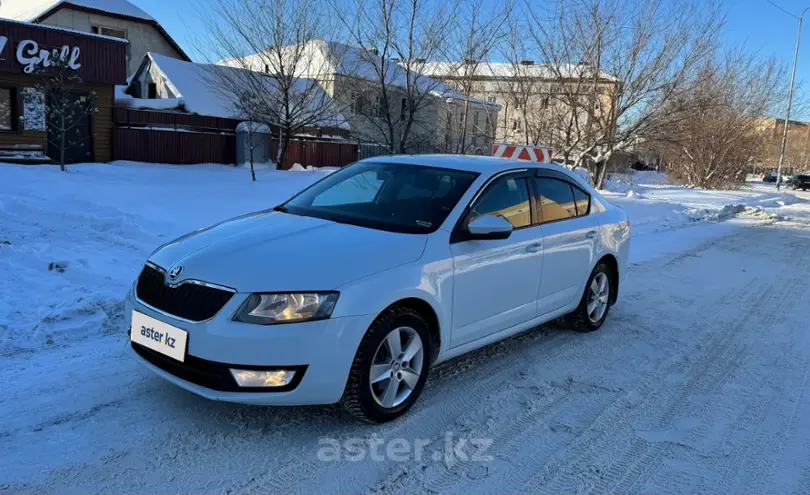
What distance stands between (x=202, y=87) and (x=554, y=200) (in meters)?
23.2

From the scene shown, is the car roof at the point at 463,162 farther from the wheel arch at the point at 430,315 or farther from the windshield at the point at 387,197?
the wheel arch at the point at 430,315

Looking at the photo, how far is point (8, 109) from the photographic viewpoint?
17.6m

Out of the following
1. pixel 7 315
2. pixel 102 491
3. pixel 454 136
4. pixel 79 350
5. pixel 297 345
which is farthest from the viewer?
pixel 454 136

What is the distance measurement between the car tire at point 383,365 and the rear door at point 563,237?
1.44 meters

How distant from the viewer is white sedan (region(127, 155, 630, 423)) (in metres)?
3.10

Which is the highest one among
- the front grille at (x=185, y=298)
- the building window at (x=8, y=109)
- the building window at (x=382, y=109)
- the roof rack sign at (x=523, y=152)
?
the building window at (x=382, y=109)

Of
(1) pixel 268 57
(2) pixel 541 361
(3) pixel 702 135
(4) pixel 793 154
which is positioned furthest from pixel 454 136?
(4) pixel 793 154

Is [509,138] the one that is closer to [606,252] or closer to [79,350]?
[606,252]

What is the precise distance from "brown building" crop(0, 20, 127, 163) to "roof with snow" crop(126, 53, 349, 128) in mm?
3893

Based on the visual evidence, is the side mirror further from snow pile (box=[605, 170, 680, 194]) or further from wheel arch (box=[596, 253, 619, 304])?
snow pile (box=[605, 170, 680, 194])

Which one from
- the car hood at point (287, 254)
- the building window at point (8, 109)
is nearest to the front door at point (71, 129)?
the building window at point (8, 109)

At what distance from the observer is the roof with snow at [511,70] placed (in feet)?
51.2

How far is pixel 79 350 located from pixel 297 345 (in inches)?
86.5

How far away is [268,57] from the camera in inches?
794
